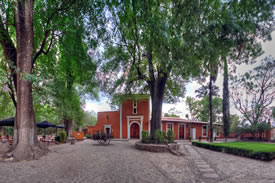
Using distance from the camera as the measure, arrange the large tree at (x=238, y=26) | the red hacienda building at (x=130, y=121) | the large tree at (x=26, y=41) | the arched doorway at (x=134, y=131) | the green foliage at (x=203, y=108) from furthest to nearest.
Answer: the green foliage at (x=203, y=108) < the arched doorway at (x=134, y=131) < the red hacienda building at (x=130, y=121) < the large tree at (x=26, y=41) < the large tree at (x=238, y=26)

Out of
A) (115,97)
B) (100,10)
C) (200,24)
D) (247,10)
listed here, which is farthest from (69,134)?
(247,10)

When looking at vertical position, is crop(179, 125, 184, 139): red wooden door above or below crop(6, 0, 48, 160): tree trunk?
below

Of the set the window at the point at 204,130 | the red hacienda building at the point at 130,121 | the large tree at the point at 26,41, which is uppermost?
the large tree at the point at 26,41

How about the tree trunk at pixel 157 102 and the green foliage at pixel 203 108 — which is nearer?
the tree trunk at pixel 157 102

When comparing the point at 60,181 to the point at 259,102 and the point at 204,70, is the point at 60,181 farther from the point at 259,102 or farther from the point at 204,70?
the point at 259,102

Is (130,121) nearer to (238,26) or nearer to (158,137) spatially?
(158,137)

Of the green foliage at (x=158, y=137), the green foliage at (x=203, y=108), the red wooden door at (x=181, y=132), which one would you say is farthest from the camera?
the green foliage at (x=203, y=108)

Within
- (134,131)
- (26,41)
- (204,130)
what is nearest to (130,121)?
(134,131)

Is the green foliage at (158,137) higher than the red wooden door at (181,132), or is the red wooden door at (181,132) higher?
the green foliage at (158,137)

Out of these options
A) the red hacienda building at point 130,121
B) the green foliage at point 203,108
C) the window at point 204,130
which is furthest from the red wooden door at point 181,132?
the green foliage at point 203,108

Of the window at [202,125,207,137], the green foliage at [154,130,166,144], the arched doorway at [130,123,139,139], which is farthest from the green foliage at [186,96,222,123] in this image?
the green foliage at [154,130,166,144]

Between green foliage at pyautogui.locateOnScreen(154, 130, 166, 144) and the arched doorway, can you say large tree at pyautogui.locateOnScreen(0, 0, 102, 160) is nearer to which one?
green foliage at pyautogui.locateOnScreen(154, 130, 166, 144)

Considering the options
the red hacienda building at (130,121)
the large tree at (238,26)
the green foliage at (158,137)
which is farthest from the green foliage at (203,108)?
the large tree at (238,26)

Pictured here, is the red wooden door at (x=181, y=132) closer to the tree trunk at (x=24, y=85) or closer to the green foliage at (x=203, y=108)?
the green foliage at (x=203, y=108)
